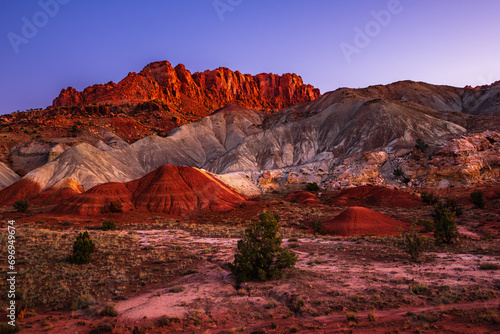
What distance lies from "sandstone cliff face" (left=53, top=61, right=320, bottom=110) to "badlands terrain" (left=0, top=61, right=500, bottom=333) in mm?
14513

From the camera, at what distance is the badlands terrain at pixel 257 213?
8.89m

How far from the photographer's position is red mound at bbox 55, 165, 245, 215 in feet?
122

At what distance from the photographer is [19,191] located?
51.9m

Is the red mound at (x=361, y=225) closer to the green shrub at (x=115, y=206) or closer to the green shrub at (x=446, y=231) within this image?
the green shrub at (x=446, y=231)

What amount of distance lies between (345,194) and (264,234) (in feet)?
124

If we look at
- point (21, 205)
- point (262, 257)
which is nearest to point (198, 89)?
point (21, 205)

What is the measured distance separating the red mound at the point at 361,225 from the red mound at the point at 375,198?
13.3 m

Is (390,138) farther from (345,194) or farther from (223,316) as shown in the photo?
(223,316)

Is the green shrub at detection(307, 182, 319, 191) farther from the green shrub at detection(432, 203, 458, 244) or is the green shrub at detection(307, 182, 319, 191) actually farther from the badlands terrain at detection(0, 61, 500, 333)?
the green shrub at detection(432, 203, 458, 244)

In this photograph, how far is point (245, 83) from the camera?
179 m

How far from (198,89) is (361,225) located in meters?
146

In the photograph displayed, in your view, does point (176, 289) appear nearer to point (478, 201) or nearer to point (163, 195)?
point (163, 195)

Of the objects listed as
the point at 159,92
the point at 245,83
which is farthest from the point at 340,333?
the point at 245,83

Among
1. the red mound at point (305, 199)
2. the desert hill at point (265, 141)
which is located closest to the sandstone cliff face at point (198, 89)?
the desert hill at point (265, 141)
